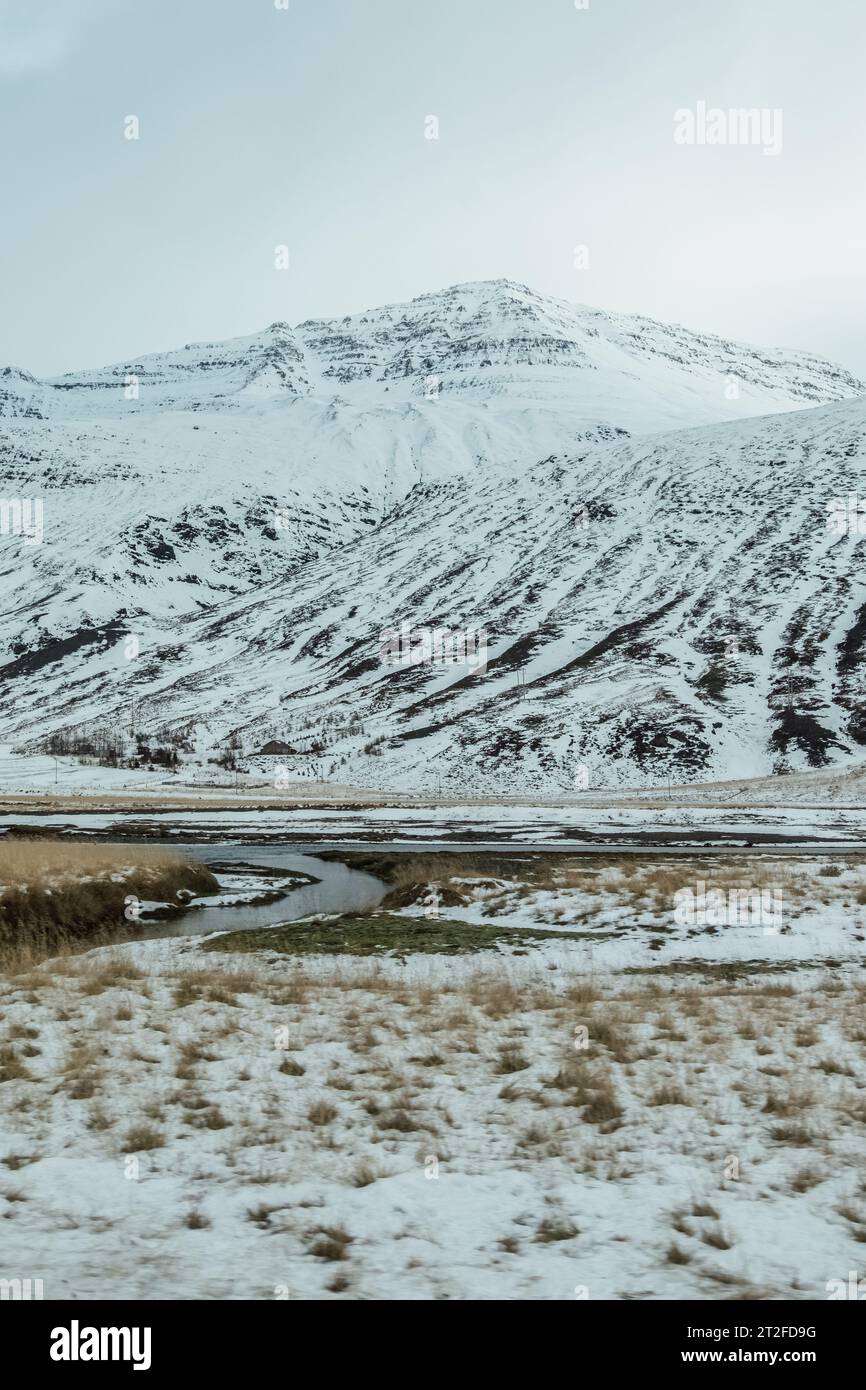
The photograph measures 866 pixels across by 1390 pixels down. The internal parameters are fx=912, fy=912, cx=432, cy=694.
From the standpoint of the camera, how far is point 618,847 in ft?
143

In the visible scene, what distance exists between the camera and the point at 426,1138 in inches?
328

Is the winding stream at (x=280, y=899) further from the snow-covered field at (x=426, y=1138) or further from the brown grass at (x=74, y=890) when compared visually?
the snow-covered field at (x=426, y=1138)

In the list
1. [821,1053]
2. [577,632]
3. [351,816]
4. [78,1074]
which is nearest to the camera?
[78,1074]

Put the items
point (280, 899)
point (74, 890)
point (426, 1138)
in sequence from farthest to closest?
point (280, 899)
point (74, 890)
point (426, 1138)

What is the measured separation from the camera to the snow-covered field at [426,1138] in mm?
6246

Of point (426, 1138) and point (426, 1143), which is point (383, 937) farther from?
point (426, 1143)

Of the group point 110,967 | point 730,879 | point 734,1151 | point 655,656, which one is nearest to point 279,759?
point 655,656

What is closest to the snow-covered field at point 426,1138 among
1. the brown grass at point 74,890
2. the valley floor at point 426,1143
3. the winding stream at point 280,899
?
the valley floor at point 426,1143

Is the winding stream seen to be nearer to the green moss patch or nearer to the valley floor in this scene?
the green moss patch

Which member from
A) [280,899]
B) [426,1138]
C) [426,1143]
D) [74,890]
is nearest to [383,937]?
[280,899]

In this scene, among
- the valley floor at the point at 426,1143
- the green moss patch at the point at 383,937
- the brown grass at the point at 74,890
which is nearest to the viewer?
the valley floor at the point at 426,1143

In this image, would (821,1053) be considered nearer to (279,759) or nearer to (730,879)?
(730,879)

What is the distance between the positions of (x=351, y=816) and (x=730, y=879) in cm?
4074
